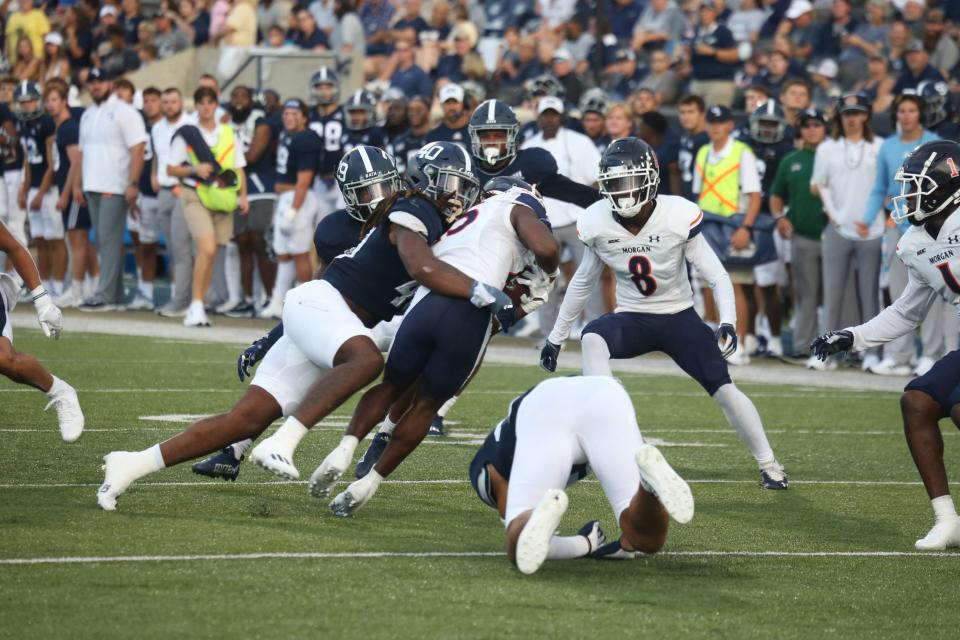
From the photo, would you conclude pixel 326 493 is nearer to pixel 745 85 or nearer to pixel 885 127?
pixel 885 127

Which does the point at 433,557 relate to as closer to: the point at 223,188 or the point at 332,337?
the point at 332,337

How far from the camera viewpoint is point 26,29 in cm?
2042

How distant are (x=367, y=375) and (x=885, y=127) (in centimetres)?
910

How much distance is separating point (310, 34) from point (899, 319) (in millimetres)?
13985

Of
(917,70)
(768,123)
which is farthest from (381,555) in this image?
(917,70)

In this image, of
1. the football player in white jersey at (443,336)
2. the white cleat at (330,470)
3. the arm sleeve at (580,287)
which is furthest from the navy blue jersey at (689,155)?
the white cleat at (330,470)

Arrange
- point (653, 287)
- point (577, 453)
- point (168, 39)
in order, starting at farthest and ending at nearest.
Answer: point (168, 39) → point (653, 287) → point (577, 453)

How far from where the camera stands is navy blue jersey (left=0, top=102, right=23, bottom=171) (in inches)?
618

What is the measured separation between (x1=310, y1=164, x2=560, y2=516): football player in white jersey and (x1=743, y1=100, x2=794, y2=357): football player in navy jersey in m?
6.41

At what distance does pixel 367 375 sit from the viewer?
19.7ft

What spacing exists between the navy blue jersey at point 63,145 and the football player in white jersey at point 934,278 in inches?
404

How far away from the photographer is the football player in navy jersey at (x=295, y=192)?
14.0 metres

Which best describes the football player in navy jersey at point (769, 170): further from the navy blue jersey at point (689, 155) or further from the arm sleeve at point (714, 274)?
the arm sleeve at point (714, 274)

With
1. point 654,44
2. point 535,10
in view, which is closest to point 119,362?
point 654,44
